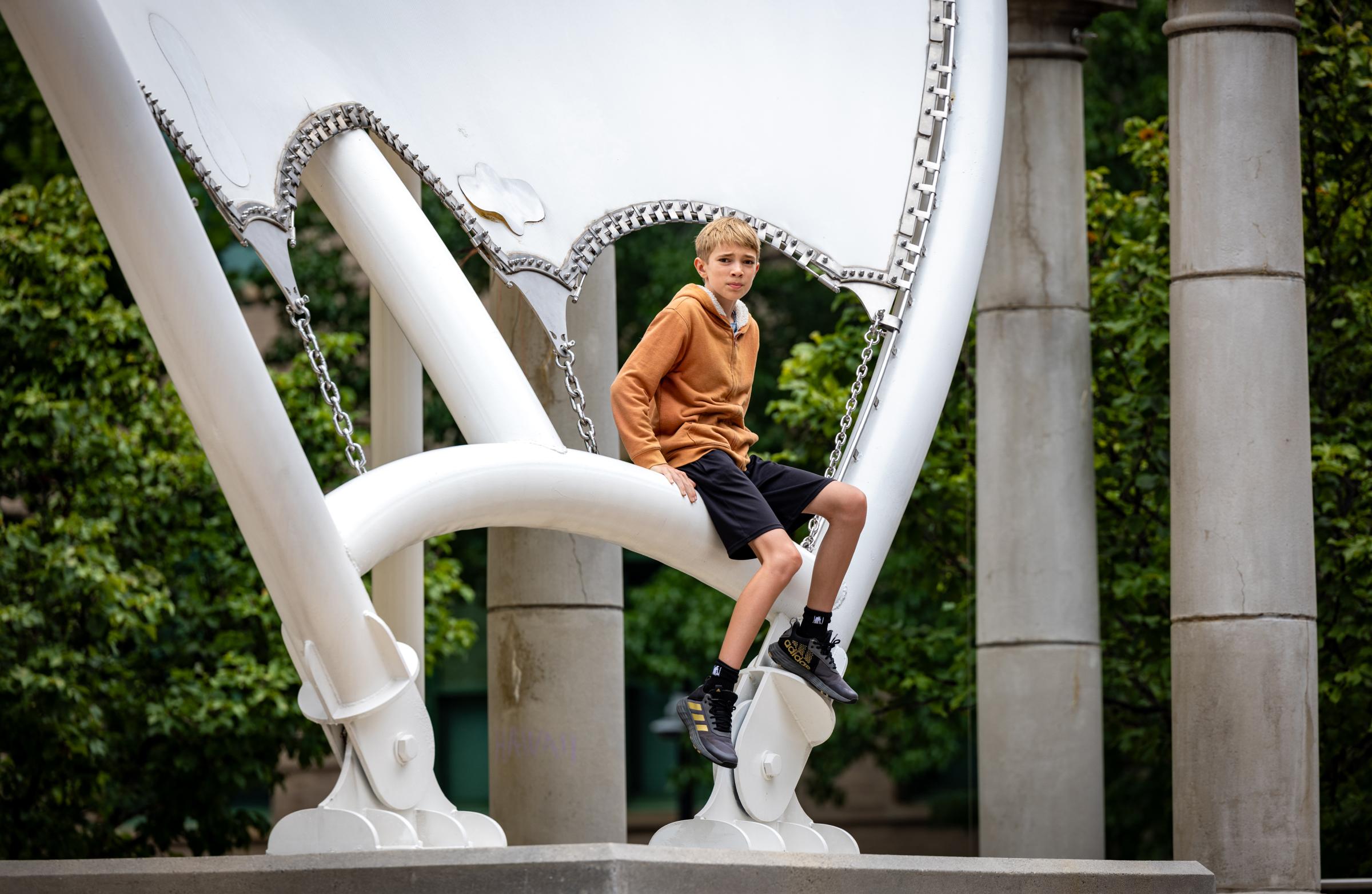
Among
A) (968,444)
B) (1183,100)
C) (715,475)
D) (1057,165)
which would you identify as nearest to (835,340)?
(968,444)

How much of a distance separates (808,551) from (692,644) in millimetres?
15146

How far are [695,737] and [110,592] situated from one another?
8.52 m

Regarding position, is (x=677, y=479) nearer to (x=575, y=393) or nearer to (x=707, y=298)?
(x=575, y=393)

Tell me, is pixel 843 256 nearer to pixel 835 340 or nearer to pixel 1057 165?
pixel 1057 165

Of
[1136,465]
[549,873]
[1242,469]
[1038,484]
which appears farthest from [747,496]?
[1136,465]

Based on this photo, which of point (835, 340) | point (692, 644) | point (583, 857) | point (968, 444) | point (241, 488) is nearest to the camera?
point (583, 857)

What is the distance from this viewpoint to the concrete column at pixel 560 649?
11.6 metres

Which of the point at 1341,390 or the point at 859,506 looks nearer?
the point at 859,506

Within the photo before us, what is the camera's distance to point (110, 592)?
14867 mm

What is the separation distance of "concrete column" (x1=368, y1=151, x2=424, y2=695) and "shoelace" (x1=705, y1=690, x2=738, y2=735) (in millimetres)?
4239

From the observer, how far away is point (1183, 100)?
10719mm

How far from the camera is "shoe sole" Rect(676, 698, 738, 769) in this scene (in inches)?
293

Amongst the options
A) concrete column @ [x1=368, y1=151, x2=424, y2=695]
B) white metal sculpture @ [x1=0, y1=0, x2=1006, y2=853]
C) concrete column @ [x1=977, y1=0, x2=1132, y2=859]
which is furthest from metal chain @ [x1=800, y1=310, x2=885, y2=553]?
concrete column @ [x1=977, y1=0, x2=1132, y2=859]

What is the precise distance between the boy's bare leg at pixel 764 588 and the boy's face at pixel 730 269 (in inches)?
38.7
